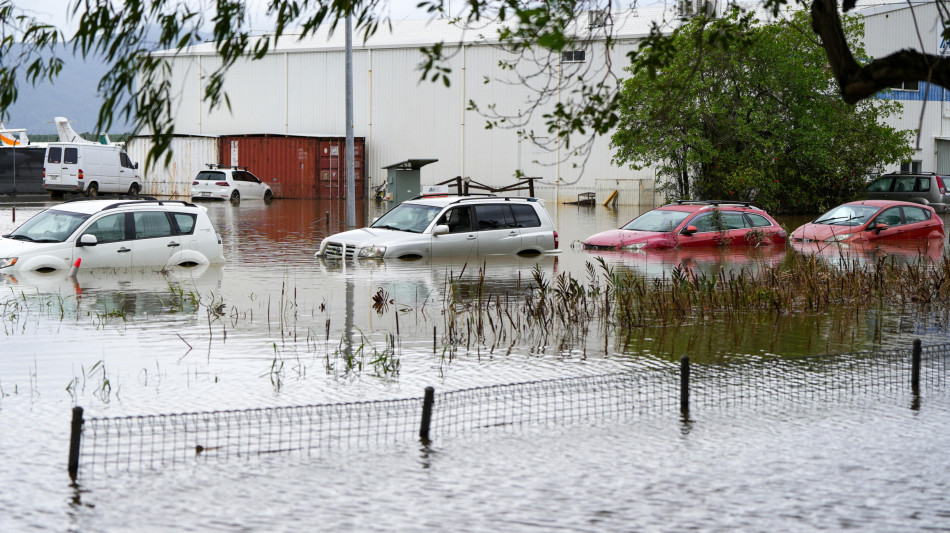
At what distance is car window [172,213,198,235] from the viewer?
20.5 meters

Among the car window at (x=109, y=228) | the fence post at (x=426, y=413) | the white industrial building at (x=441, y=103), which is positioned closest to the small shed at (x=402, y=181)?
the white industrial building at (x=441, y=103)

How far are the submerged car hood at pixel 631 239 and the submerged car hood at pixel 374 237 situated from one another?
18.4 ft

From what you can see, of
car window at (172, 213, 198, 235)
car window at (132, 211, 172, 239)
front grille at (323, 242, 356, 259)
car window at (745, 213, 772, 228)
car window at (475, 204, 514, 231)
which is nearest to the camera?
car window at (132, 211, 172, 239)

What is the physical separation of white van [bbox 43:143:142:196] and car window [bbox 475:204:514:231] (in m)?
26.8

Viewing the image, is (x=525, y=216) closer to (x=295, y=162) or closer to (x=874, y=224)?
(x=874, y=224)

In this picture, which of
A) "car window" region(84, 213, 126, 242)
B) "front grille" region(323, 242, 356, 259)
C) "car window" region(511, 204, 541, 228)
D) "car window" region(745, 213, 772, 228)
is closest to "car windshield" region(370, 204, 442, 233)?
"front grille" region(323, 242, 356, 259)

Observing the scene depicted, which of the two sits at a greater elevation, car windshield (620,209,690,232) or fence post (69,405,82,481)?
car windshield (620,209,690,232)

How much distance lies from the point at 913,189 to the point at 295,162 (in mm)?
27550

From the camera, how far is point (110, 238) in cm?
1956

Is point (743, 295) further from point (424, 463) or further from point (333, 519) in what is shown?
point (333, 519)

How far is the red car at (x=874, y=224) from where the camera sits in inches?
1110

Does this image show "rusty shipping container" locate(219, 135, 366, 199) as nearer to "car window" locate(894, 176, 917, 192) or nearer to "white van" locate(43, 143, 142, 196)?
"white van" locate(43, 143, 142, 196)

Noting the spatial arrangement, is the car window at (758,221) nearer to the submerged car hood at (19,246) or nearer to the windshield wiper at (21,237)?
the submerged car hood at (19,246)

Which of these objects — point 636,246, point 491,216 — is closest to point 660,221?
point 636,246
